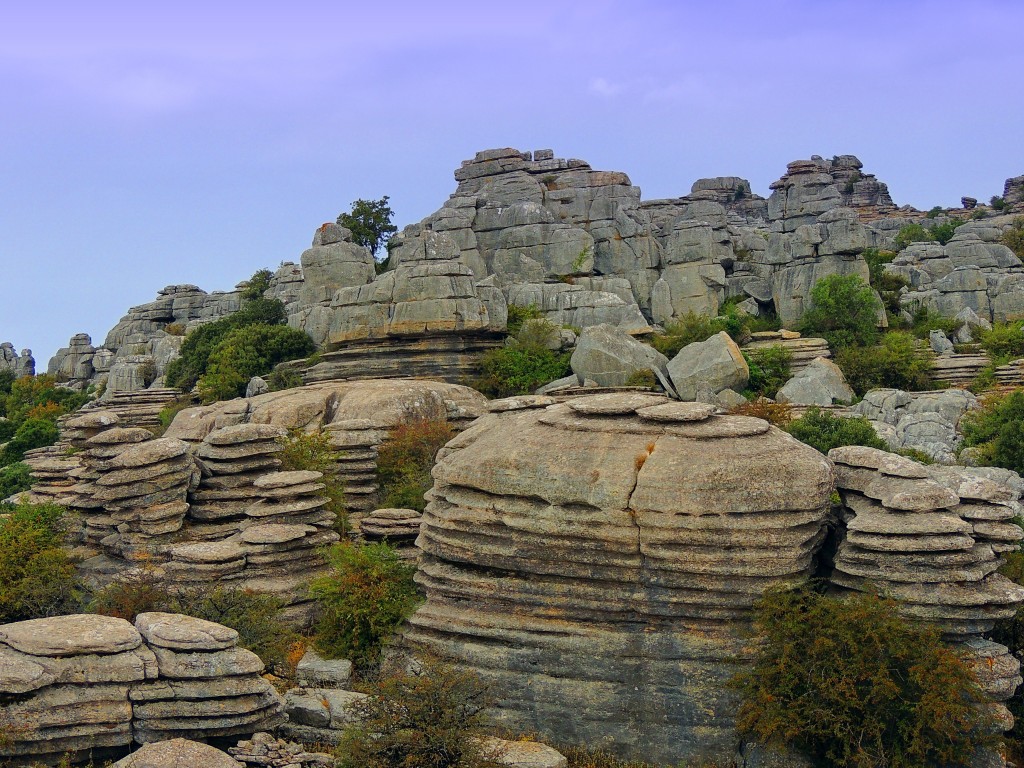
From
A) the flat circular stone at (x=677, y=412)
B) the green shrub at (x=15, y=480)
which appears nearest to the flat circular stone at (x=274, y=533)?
the flat circular stone at (x=677, y=412)

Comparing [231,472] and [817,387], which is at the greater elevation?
[817,387]

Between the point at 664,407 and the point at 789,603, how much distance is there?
3042 millimetres

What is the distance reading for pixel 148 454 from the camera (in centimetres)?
1645

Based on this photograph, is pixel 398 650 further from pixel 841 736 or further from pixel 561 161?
pixel 561 161

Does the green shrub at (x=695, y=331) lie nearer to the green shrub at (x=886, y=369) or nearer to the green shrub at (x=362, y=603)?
the green shrub at (x=886, y=369)

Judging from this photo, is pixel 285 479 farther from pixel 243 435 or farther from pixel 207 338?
pixel 207 338

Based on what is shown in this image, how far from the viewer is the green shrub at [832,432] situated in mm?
20422

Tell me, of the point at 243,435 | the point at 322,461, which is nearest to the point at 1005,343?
the point at 322,461

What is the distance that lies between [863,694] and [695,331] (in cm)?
2444

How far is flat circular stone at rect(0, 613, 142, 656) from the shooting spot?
1004 cm

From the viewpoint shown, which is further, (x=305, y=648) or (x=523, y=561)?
(x=305, y=648)

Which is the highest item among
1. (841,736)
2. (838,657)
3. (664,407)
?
(664,407)

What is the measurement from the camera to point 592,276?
44406 millimetres

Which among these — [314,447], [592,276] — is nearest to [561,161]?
[592,276]
